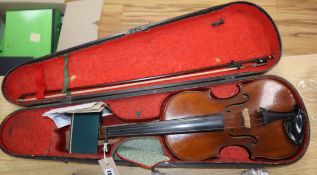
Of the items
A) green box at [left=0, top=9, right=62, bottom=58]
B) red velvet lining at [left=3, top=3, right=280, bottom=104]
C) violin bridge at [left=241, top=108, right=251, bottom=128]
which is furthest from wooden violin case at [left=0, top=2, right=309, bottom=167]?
green box at [left=0, top=9, right=62, bottom=58]

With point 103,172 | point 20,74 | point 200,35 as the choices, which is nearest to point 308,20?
point 200,35

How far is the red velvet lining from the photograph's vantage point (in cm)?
118

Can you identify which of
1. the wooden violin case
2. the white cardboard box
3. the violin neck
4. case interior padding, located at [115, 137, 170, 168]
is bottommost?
case interior padding, located at [115, 137, 170, 168]

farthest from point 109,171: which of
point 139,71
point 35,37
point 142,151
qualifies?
point 35,37

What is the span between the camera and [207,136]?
1.08m

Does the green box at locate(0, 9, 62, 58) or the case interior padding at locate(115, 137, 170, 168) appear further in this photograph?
the green box at locate(0, 9, 62, 58)

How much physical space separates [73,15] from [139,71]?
818 millimetres

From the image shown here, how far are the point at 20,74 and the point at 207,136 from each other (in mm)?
888

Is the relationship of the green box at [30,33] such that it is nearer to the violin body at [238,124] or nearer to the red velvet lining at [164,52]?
the red velvet lining at [164,52]

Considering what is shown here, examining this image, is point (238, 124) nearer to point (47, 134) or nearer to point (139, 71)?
point (139, 71)

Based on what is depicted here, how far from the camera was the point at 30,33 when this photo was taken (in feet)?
5.43

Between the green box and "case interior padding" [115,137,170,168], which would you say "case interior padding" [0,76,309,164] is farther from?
the green box

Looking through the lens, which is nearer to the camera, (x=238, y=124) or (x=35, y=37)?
(x=238, y=124)

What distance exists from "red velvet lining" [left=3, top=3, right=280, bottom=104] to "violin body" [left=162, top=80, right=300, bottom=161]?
158 mm
